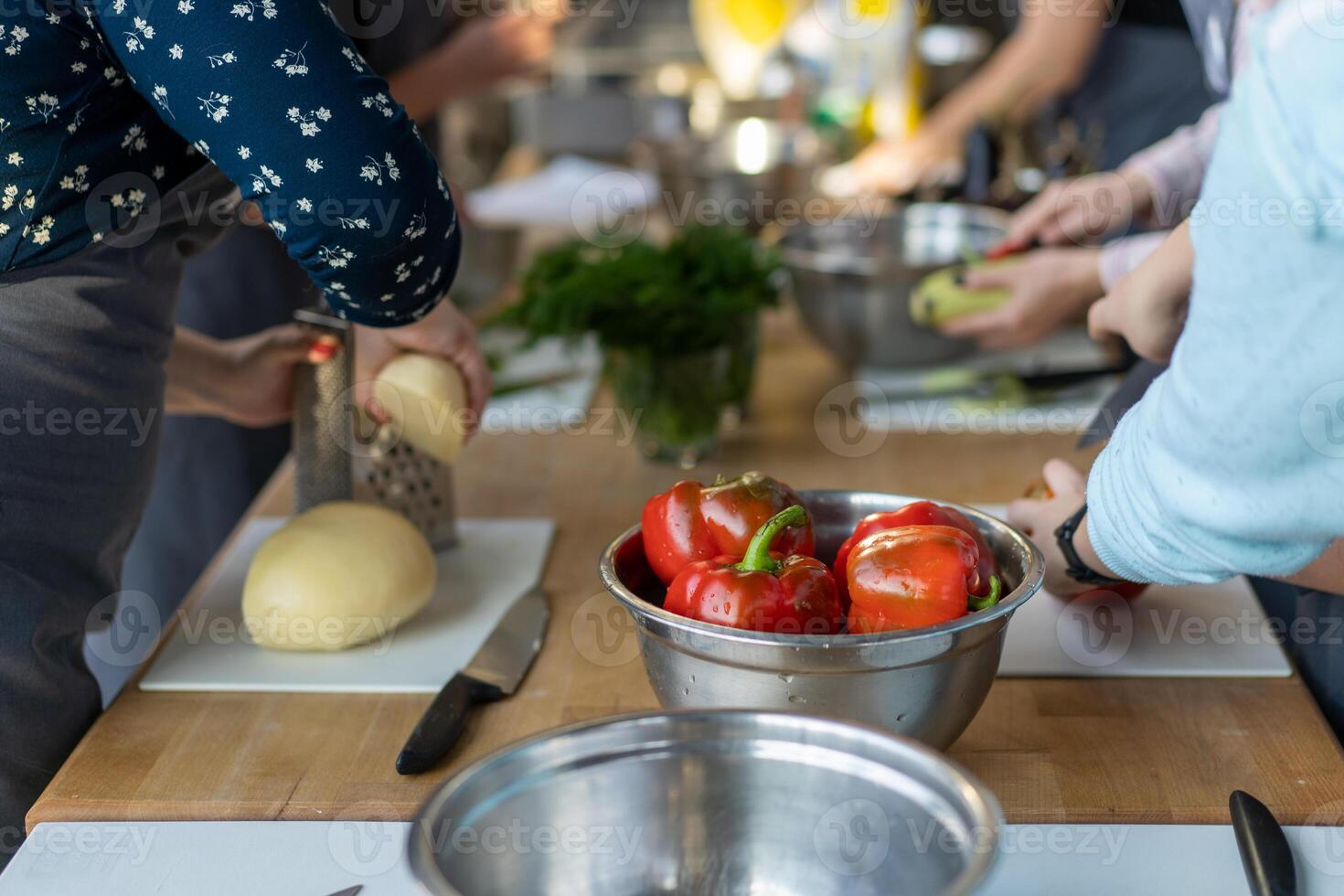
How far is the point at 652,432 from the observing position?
1345 mm

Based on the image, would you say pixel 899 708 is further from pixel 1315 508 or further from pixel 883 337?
pixel 883 337

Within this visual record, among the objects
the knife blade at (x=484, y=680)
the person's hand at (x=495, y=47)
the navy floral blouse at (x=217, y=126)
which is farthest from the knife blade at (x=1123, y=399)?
the person's hand at (x=495, y=47)

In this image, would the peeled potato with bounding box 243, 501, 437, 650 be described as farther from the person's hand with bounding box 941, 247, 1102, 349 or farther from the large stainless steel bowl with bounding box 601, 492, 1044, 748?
the person's hand with bounding box 941, 247, 1102, 349

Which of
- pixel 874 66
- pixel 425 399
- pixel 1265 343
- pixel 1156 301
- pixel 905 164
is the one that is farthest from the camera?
pixel 874 66

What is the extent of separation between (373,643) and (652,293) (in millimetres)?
475

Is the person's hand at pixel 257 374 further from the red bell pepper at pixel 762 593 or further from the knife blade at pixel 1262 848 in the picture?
the knife blade at pixel 1262 848

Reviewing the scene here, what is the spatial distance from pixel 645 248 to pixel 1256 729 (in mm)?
770

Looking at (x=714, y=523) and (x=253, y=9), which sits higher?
(x=253, y=9)

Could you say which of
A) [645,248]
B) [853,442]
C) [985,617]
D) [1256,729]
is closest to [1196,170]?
[853,442]

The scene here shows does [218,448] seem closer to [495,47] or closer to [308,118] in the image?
[495,47]

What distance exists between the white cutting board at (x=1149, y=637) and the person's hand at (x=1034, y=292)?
476mm

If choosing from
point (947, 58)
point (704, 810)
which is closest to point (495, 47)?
point (704, 810)

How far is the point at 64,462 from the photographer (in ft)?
2.78

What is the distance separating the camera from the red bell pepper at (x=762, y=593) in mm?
682
